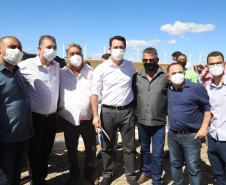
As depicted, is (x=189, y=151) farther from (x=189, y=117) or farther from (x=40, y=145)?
(x=40, y=145)

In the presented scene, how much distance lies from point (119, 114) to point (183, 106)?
0.92 meters

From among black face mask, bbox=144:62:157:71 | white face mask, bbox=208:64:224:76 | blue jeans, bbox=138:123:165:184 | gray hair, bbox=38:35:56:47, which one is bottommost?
blue jeans, bbox=138:123:165:184

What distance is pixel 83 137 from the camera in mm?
3146

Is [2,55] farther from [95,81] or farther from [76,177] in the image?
[76,177]

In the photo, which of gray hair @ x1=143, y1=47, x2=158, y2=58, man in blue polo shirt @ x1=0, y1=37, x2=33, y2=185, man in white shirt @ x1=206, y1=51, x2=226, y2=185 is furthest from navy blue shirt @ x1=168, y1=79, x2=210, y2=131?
man in blue polo shirt @ x1=0, y1=37, x2=33, y2=185

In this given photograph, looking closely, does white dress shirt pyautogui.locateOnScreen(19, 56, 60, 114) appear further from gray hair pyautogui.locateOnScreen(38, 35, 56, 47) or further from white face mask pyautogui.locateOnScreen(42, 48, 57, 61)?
gray hair pyautogui.locateOnScreen(38, 35, 56, 47)

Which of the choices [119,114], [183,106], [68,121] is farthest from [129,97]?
[68,121]

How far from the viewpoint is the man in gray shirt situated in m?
2.87

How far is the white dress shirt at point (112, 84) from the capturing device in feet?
9.55

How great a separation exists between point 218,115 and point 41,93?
223 cm

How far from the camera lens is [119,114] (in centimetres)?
294

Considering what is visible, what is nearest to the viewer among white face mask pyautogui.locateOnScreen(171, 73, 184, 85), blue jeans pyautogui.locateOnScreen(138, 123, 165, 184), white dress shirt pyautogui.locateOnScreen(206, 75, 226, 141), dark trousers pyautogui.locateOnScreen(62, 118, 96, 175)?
white dress shirt pyautogui.locateOnScreen(206, 75, 226, 141)

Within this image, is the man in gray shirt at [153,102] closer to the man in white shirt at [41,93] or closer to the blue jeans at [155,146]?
the blue jeans at [155,146]

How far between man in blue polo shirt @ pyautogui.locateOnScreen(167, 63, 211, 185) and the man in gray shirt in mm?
280
